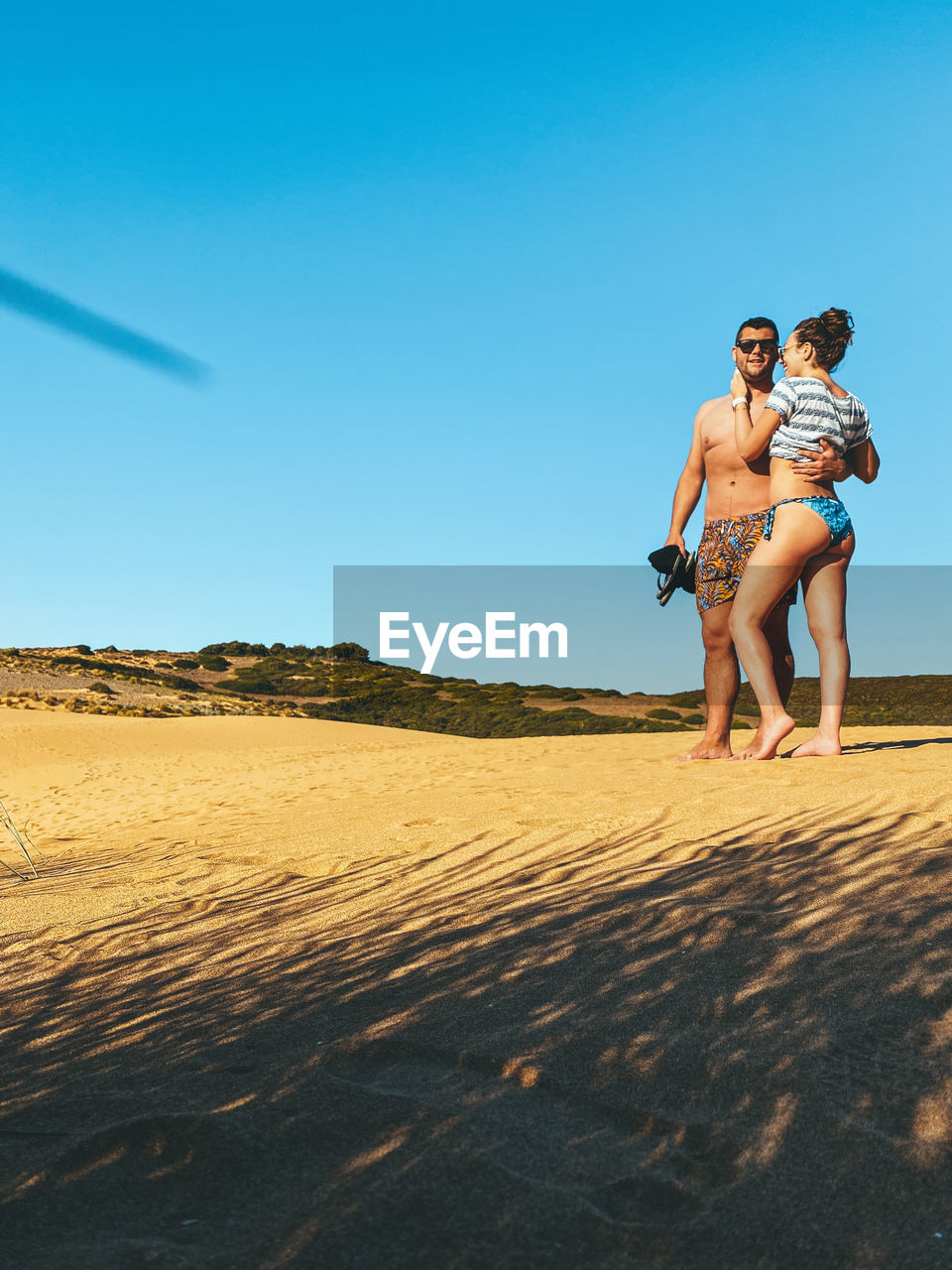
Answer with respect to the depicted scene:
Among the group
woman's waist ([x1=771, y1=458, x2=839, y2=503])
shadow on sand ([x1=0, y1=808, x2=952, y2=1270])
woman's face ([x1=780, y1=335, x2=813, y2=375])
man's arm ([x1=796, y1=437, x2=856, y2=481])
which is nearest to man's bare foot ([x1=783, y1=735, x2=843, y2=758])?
woman's waist ([x1=771, y1=458, x2=839, y2=503])

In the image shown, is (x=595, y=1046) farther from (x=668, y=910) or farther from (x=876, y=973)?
(x=668, y=910)

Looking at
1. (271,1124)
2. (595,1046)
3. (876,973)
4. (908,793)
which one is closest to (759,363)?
(908,793)

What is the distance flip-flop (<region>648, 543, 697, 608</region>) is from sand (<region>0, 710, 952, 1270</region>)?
2877 mm

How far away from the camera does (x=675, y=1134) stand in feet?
6.71

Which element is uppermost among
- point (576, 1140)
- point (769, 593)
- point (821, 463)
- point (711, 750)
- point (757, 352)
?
point (757, 352)

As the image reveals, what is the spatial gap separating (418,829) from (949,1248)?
4406 millimetres

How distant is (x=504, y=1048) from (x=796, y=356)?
6209 millimetres

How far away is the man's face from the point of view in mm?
7648

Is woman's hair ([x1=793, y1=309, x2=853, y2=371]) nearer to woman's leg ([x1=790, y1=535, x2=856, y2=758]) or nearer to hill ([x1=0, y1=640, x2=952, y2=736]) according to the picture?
woman's leg ([x1=790, y1=535, x2=856, y2=758])

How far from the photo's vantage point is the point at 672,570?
8.26 m

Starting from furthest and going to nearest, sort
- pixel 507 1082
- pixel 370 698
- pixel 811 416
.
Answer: pixel 370 698 → pixel 811 416 → pixel 507 1082

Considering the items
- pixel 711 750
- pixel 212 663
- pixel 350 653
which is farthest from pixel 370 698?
pixel 212 663

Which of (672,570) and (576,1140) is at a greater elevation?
(672,570)

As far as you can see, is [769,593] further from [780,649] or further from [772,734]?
[772,734]
